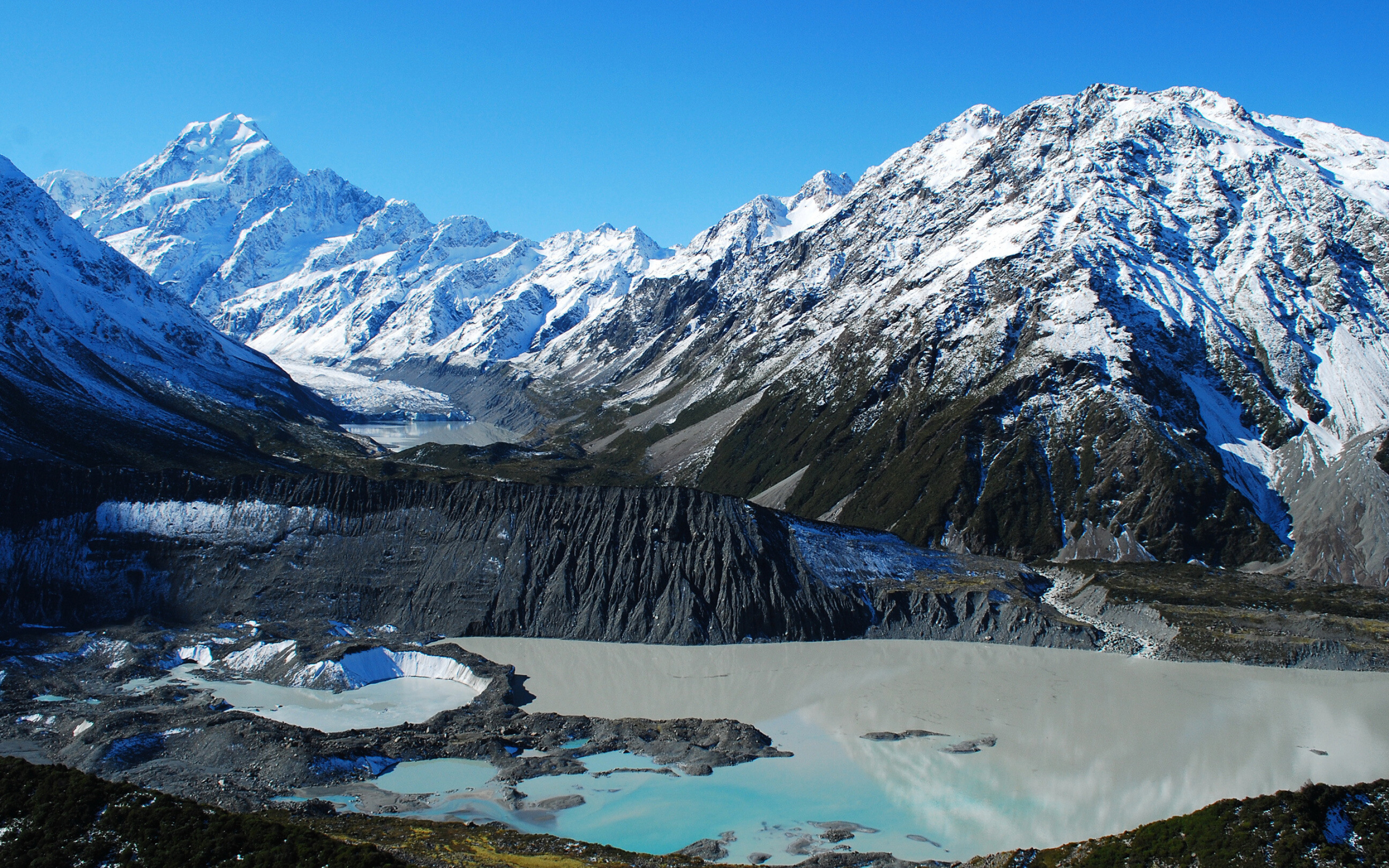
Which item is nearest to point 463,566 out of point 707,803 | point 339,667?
point 339,667

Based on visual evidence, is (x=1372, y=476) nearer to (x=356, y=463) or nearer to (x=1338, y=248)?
(x=1338, y=248)

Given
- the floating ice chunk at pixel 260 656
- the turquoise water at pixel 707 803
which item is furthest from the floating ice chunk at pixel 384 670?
the turquoise water at pixel 707 803

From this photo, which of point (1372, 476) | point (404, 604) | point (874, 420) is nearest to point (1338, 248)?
point (1372, 476)

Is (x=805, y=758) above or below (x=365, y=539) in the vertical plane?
below

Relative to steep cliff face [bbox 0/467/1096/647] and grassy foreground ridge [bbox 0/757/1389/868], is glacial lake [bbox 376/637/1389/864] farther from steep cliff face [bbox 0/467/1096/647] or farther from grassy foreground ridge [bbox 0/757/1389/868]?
grassy foreground ridge [bbox 0/757/1389/868]

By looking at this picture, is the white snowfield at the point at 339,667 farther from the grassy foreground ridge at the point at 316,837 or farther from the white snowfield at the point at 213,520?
the grassy foreground ridge at the point at 316,837

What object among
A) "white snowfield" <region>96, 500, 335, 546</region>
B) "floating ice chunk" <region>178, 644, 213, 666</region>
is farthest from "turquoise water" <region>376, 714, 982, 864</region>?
"white snowfield" <region>96, 500, 335, 546</region>
